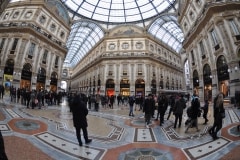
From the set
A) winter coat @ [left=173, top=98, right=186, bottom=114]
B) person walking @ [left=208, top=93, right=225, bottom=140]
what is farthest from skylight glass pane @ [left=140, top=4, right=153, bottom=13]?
person walking @ [left=208, top=93, right=225, bottom=140]

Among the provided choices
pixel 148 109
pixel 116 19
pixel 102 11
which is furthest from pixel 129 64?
pixel 148 109

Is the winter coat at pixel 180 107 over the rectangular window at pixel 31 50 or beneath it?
beneath

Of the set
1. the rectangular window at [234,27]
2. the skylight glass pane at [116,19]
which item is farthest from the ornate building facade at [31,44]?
the rectangular window at [234,27]

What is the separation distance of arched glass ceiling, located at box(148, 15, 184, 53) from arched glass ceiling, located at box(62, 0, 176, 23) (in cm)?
274

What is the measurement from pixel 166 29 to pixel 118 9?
1506cm

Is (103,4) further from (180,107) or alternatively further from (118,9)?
(180,107)

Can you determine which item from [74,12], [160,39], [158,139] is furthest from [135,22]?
[158,139]

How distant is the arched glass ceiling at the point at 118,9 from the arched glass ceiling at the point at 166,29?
274 centimetres

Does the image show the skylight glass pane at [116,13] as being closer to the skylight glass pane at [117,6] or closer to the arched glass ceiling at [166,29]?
the skylight glass pane at [117,6]

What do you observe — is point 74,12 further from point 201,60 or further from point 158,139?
point 158,139

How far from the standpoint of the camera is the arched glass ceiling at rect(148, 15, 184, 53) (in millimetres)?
38969

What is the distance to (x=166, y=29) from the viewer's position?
44344mm

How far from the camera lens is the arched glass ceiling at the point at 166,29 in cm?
3897

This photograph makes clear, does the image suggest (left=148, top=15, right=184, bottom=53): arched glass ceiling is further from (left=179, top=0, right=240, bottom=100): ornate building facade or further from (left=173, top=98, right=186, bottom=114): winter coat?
(left=173, top=98, right=186, bottom=114): winter coat
